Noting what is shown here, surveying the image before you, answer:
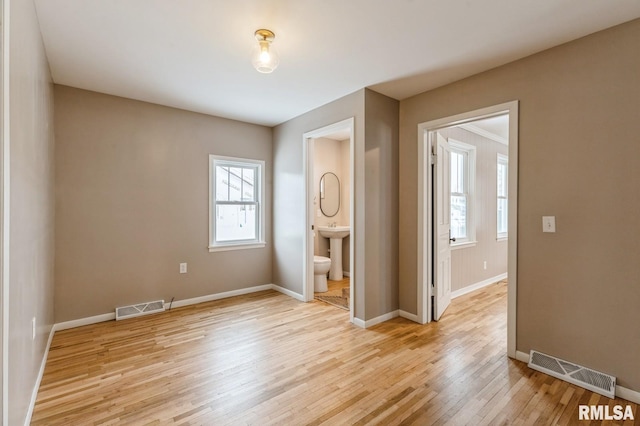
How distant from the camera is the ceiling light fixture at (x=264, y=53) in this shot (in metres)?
2.12

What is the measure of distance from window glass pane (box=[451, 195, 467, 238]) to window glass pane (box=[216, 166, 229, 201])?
10.5 feet

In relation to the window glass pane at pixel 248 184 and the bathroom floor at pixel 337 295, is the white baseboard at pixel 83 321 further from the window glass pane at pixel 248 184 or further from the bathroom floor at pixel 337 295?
the bathroom floor at pixel 337 295

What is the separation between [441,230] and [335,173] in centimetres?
270

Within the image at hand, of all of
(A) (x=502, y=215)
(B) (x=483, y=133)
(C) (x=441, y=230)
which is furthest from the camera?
(A) (x=502, y=215)

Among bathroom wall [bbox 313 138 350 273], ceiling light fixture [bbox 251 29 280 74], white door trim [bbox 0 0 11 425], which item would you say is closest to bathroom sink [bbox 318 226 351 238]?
bathroom wall [bbox 313 138 350 273]

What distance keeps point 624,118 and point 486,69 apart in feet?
3.52

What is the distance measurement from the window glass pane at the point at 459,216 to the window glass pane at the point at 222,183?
3.21 metres

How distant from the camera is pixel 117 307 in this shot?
3432mm

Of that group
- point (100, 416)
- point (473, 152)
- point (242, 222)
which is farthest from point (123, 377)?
point (473, 152)

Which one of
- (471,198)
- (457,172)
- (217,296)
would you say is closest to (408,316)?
(471,198)

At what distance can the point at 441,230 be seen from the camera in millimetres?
3455

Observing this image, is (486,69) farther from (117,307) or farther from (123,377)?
(117,307)

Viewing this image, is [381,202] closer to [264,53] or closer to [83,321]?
[264,53]

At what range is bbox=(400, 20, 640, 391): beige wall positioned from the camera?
2.01 metres
